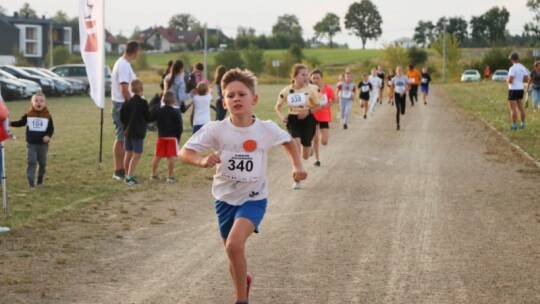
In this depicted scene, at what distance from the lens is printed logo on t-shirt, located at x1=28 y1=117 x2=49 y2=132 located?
13.1 meters

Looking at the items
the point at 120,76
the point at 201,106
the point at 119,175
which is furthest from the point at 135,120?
the point at 201,106

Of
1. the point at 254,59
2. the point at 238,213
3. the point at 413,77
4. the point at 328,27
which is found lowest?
the point at 238,213

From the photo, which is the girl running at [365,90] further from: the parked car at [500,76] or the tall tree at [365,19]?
the tall tree at [365,19]

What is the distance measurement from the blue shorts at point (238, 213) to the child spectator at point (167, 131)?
7.41 meters

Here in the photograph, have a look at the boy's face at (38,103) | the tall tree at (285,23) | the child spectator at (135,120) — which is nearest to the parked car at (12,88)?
the child spectator at (135,120)

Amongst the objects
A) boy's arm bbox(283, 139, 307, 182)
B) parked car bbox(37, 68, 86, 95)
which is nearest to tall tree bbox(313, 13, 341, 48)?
parked car bbox(37, 68, 86, 95)

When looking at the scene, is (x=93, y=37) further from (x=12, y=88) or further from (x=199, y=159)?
(x=12, y=88)

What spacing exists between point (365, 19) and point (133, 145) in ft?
574

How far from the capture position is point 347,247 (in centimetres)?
905

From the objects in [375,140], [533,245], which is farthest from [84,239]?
[375,140]

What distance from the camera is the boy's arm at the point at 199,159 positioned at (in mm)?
6277

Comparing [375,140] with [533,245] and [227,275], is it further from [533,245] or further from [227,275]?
[227,275]

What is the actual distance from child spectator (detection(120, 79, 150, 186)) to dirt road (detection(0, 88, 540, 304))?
43.2 inches

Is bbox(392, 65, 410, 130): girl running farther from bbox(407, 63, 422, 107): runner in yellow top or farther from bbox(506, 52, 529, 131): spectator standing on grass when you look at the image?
bbox(407, 63, 422, 107): runner in yellow top
